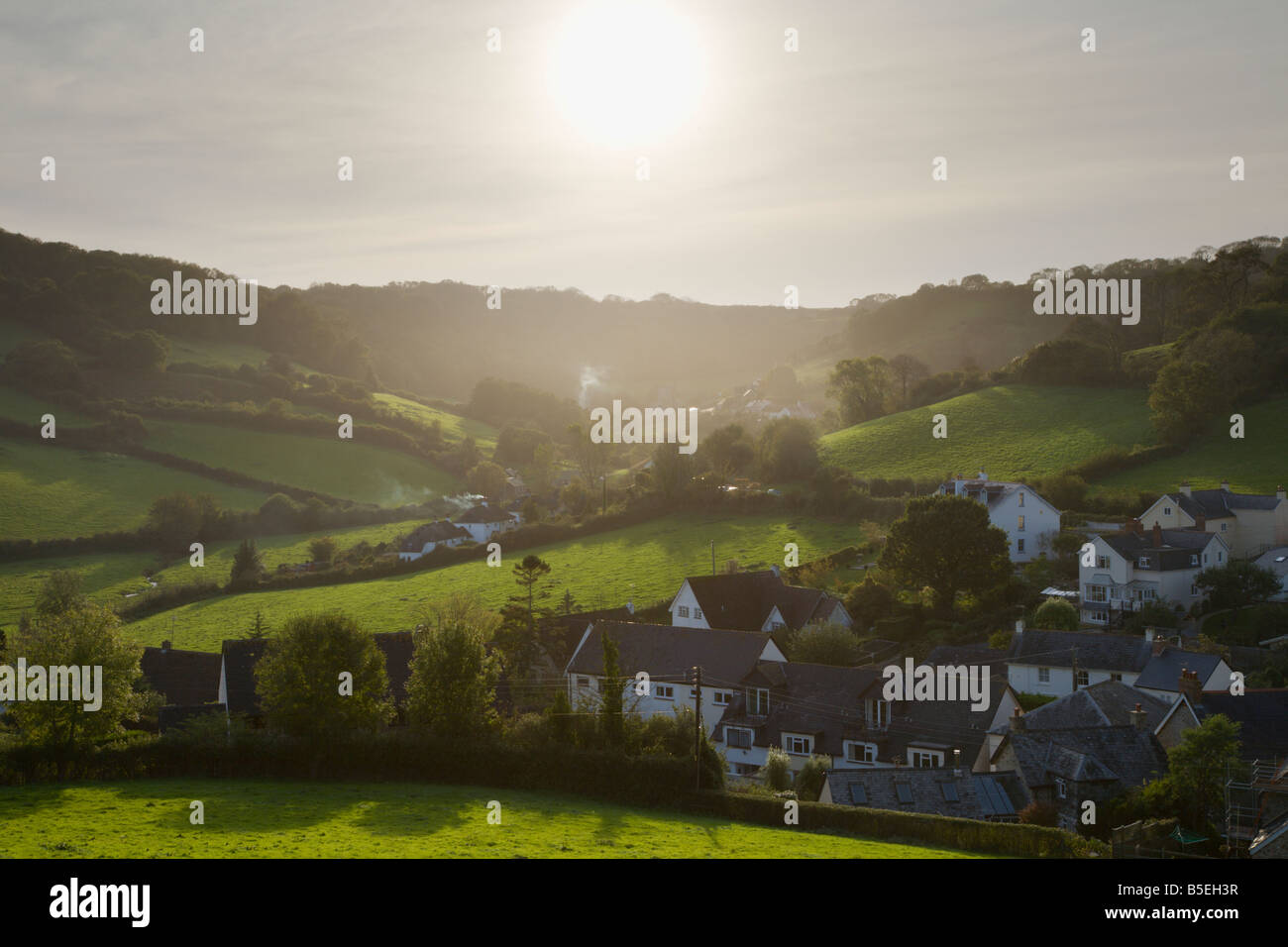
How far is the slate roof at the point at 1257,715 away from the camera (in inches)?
1234

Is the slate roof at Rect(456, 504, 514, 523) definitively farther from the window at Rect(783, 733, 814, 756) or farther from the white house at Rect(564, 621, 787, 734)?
the window at Rect(783, 733, 814, 756)

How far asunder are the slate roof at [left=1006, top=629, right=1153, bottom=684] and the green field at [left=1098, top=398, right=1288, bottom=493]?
2299 centimetres

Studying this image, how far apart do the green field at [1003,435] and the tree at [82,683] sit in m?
55.6

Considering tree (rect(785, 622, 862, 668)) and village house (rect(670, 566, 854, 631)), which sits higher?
village house (rect(670, 566, 854, 631))

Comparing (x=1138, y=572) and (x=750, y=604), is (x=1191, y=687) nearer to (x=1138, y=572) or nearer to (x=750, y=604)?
(x=1138, y=572)

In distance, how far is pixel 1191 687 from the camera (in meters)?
35.0

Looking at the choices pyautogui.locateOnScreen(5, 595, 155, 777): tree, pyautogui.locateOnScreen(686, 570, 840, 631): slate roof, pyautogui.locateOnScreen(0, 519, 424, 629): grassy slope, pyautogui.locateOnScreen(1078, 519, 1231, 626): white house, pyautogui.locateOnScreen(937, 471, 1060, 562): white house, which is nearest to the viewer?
pyautogui.locateOnScreen(5, 595, 155, 777): tree

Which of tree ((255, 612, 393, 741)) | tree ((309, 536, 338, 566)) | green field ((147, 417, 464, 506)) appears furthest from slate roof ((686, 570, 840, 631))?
green field ((147, 417, 464, 506))

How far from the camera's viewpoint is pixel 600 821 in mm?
26359

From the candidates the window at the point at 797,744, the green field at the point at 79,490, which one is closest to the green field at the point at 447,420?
the green field at the point at 79,490

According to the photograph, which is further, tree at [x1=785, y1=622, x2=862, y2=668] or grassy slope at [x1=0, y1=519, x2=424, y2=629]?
grassy slope at [x1=0, y1=519, x2=424, y2=629]

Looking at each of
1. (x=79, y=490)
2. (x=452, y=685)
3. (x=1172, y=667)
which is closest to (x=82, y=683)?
(x=452, y=685)

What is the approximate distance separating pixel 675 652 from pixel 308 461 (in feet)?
208

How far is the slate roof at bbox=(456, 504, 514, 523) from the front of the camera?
293ft
